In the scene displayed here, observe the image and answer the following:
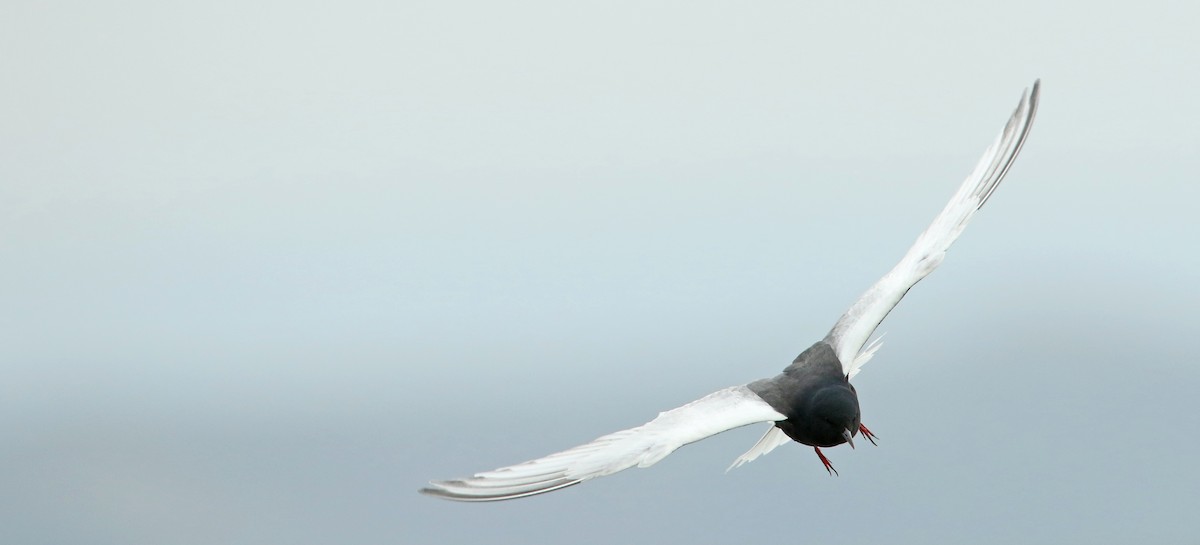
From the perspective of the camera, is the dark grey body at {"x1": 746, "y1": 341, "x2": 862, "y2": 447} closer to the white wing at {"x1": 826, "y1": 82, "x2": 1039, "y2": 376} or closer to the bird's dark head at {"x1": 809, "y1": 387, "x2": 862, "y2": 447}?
the bird's dark head at {"x1": 809, "y1": 387, "x2": 862, "y2": 447}

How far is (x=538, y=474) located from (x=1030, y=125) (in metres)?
6.30

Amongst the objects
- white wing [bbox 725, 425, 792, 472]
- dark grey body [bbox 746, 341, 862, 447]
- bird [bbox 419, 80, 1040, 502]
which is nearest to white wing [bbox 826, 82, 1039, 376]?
bird [bbox 419, 80, 1040, 502]

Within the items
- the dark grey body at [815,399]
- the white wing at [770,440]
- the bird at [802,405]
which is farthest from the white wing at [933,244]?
the white wing at [770,440]

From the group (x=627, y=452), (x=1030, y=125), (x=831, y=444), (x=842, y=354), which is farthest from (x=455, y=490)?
(x=1030, y=125)

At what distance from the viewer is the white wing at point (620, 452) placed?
28.9ft

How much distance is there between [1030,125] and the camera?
12758 mm

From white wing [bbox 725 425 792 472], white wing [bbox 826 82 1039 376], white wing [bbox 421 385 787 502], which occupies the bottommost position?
white wing [bbox 421 385 787 502]

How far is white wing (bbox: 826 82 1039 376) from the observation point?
1218 centimetres

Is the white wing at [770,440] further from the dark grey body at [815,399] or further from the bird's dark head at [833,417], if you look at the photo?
the bird's dark head at [833,417]

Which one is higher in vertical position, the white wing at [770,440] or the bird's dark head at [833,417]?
the white wing at [770,440]

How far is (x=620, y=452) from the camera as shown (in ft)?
32.4

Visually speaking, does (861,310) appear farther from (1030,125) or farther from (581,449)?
(581,449)

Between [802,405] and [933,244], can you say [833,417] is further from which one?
[933,244]

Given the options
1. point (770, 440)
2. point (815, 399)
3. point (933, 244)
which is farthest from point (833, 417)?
point (933, 244)
